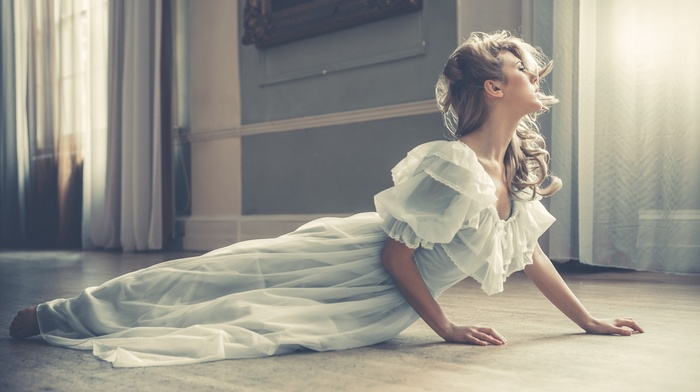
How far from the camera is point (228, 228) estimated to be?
4699 mm

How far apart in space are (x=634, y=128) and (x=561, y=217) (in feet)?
1.57

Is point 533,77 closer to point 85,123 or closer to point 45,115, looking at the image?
point 85,123

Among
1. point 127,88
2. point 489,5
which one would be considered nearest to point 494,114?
point 489,5

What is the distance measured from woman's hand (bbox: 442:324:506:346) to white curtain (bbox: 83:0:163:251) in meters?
3.79

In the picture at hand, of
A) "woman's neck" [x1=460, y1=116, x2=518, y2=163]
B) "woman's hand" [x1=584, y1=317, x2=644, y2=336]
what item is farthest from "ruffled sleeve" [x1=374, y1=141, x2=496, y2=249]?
"woman's hand" [x1=584, y1=317, x2=644, y2=336]

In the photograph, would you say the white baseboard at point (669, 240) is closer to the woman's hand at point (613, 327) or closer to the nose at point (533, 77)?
the woman's hand at point (613, 327)

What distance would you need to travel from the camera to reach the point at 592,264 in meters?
3.02

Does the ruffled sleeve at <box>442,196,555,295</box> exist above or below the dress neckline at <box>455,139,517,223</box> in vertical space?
Answer: below

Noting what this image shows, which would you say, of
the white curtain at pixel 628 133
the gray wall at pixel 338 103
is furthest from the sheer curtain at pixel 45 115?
the white curtain at pixel 628 133

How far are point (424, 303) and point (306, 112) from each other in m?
2.90

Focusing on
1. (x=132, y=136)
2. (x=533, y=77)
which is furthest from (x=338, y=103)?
(x=533, y=77)

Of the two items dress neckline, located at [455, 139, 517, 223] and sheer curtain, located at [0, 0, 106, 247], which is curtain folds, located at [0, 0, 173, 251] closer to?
sheer curtain, located at [0, 0, 106, 247]

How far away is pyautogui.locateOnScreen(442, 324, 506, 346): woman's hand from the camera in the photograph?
1431 millimetres

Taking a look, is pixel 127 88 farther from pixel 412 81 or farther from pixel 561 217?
pixel 561 217
